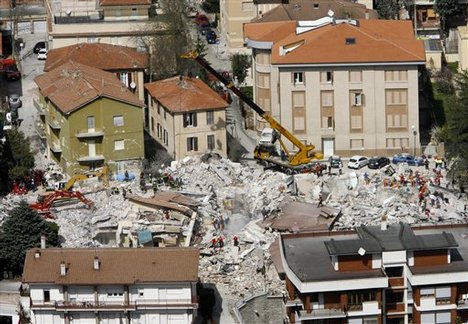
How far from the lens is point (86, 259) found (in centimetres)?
7131

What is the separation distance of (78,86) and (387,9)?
22857mm

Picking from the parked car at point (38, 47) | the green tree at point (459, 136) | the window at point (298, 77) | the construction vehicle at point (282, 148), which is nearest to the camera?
the green tree at point (459, 136)

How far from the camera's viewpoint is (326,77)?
86.8 m

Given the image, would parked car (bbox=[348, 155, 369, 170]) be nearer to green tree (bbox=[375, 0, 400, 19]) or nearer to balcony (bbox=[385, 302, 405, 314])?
balcony (bbox=[385, 302, 405, 314])

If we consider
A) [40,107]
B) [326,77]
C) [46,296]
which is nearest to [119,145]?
[40,107]

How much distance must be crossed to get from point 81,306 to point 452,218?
15.5 metres

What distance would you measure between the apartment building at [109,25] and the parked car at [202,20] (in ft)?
21.4

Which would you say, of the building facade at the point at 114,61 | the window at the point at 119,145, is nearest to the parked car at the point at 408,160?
the window at the point at 119,145

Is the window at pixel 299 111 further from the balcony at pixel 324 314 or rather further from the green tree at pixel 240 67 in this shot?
the balcony at pixel 324 314

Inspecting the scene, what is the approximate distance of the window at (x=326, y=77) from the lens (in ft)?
284

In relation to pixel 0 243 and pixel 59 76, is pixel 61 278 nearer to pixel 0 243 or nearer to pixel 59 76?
pixel 0 243

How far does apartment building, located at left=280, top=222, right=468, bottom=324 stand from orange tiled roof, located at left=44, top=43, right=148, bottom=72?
2572cm

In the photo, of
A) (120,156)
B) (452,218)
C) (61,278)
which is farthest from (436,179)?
(61,278)

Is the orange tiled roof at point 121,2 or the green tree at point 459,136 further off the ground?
the orange tiled roof at point 121,2
